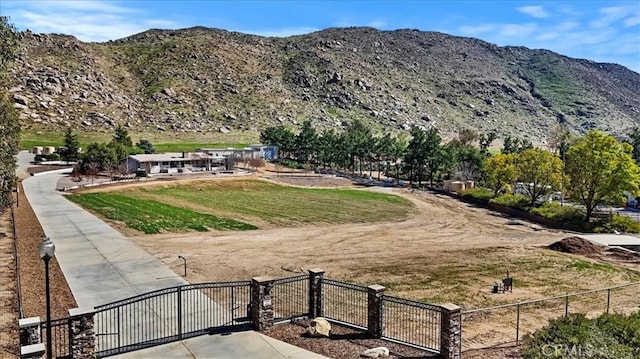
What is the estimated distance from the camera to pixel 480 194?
6850cm

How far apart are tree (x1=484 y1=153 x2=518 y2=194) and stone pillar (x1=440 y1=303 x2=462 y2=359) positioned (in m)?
52.9

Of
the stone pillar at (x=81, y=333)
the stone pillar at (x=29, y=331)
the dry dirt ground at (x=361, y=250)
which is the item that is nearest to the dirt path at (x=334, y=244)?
the dry dirt ground at (x=361, y=250)

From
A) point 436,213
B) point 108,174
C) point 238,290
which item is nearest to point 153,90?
point 108,174

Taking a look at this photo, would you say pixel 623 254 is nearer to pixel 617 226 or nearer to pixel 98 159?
pixel 617 226

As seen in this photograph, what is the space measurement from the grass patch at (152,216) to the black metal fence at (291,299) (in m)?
18.2

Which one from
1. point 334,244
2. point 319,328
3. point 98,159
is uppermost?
point 98,159

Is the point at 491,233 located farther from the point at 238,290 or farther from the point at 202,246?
the point at 238,290

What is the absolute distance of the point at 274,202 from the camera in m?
61.1

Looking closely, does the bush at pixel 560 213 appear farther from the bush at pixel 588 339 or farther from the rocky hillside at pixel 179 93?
the rocky hillside at pixel 179 93

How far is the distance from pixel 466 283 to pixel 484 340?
8802mm

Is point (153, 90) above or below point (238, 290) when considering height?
above

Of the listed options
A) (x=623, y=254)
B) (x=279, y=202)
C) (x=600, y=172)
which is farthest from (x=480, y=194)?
(x=623, y=254)

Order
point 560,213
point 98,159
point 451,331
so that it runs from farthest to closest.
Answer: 1. point 98,159
2. point 560,213
3. point 451,331

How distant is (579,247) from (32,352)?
35194 mm
